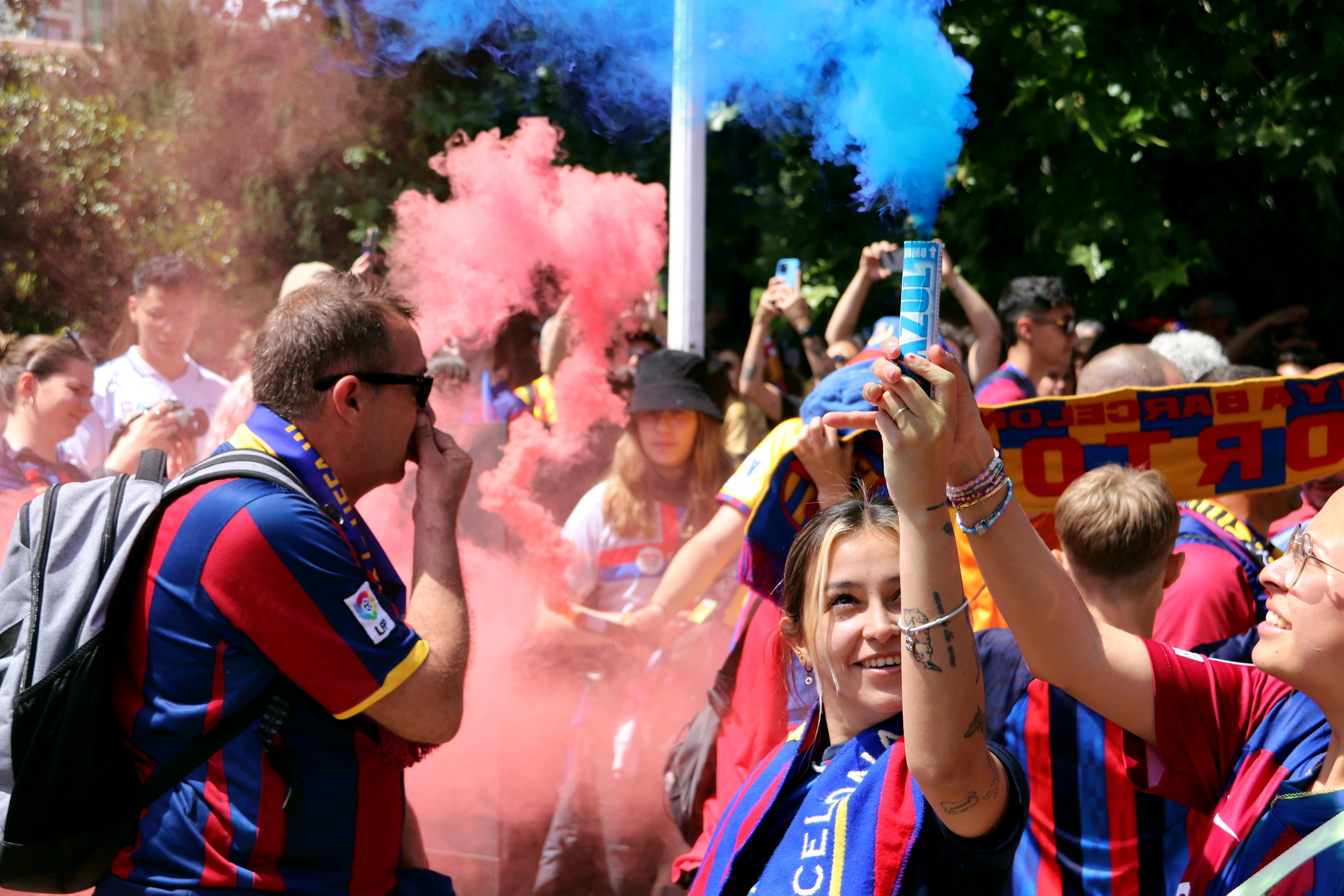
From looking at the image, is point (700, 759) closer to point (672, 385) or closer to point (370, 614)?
point (370, 614)

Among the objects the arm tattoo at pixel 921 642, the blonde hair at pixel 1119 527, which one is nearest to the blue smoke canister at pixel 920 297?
the arm tattoo at pixel 921 642

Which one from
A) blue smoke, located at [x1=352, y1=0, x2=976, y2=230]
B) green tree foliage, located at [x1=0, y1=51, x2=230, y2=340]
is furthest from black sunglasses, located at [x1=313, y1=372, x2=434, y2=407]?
green tree foliage, located at [x1=0, y1=51, x2=230, y2=340]

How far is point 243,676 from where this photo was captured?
182 cm

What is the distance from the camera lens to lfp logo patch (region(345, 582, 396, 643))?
1852 mm

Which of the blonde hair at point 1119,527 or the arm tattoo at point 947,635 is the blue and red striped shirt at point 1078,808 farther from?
the arm tattoo at point 947,635

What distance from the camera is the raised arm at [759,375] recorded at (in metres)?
4.79

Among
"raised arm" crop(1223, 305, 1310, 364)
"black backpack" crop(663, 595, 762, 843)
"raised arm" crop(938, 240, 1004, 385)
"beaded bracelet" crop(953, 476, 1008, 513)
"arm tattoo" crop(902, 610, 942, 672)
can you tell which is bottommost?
"black backpack" crop(663, 595, 762, 843)

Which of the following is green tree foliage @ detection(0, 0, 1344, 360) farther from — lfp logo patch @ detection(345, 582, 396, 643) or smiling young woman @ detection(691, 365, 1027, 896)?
smiling young woman @ detection(691, 365, 1027, 896)

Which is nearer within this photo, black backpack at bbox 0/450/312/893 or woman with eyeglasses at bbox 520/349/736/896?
black backpack at bbox 0/450/312/893

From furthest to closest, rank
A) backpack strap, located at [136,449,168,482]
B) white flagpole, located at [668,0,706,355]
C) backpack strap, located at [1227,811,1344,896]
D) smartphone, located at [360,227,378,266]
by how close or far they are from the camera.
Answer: white flagpole, located at [668,0,706,355], smartphone, located at [360,227,378,266], backpack strap, located at [136,449,168,482], backpack strap, located at [1227,811,1344,896]

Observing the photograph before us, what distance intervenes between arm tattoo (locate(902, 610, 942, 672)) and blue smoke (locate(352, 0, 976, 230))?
3.41 ft

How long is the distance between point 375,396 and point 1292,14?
213 inches

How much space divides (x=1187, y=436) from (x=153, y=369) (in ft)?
11.9

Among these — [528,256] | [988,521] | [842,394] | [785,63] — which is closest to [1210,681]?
[988,521]
